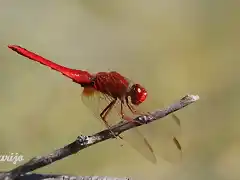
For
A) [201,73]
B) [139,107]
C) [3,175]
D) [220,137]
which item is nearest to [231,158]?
[220,137]

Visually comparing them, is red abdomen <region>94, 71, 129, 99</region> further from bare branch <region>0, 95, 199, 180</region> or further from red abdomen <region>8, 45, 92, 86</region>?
bare branch <region>0, 95, 199, 180</region>

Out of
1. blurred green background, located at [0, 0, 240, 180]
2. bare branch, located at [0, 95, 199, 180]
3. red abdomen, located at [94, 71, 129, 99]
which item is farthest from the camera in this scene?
blurred green background, located at [0, 0, 240, 180]

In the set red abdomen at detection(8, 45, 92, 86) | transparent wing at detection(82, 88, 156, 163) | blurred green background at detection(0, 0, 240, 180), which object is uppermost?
blurred green background at detection(0, 0, 240, 180)

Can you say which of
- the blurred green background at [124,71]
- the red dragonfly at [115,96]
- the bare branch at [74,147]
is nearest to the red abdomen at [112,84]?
the red dragonfly at [115,96]

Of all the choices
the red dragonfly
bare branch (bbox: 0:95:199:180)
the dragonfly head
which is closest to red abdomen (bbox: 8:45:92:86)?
the red dragonfly

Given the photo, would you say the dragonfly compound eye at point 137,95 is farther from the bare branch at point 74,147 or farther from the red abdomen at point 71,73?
the bare branch at point 74,147

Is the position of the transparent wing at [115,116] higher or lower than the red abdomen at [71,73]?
lower
